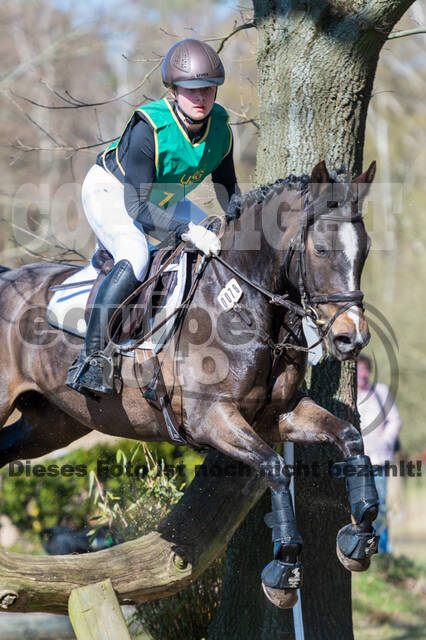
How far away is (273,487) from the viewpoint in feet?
11.8

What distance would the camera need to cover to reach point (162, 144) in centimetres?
405

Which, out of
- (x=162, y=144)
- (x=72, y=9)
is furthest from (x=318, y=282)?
(x=72, y=9)

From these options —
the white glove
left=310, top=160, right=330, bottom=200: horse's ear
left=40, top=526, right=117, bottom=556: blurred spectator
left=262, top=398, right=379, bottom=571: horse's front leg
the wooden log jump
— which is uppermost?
left=310, top=160, right=330, bottom=200: horse's ear

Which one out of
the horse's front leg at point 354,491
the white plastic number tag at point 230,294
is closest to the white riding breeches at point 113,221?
the white plastic number tag at point 230,294

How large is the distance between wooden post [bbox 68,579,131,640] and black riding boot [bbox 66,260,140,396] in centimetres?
107

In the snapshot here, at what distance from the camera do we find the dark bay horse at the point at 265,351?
11.6ft

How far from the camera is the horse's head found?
136 inches

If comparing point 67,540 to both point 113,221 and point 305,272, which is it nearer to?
point 113,221

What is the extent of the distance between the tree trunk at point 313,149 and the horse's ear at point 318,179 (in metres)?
1.22

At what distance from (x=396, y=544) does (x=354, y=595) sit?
373 cm

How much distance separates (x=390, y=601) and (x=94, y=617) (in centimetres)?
457

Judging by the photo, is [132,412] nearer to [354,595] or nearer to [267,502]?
[267,502]

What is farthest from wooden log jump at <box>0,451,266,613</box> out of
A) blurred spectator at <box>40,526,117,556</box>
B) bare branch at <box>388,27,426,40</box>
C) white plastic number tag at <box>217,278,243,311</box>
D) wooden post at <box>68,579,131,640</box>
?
bare branch at <box>388,27,426,40</box>

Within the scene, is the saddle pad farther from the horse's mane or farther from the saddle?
the horse's mane
